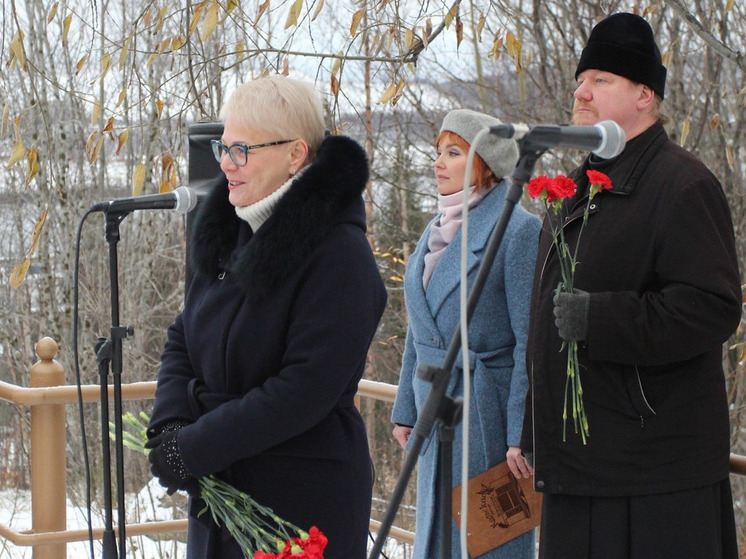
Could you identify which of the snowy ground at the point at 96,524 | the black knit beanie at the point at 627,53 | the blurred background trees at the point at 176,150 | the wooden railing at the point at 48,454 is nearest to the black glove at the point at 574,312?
the black knit beanie at the point at 627,53

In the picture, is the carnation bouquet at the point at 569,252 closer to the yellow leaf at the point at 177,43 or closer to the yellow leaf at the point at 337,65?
the yellow leaf at the point at 337,65

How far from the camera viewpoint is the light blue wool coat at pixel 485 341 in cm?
255

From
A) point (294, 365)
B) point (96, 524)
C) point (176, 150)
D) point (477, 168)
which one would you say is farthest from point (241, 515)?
point (176, 150)

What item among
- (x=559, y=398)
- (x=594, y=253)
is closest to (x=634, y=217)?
(x=594, y=253)

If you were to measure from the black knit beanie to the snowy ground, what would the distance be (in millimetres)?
2138

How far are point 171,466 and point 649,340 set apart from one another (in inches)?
38.4

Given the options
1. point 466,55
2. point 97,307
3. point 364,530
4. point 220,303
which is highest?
point 466,55

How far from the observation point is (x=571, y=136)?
4.84 ft

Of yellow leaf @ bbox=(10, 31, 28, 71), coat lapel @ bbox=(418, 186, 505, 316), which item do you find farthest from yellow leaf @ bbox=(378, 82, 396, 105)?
yellow leaf @ bbox=(10, 31, 28, 71)

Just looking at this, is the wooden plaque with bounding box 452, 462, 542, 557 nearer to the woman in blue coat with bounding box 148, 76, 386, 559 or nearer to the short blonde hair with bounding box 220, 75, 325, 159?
the woman in blue coat with bounding box 148, 76, 386, 559

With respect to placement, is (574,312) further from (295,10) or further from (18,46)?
(18,46)

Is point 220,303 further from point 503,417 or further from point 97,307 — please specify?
point 97,307

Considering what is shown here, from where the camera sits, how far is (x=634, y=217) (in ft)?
6.93

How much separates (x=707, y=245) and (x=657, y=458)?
43 cm
